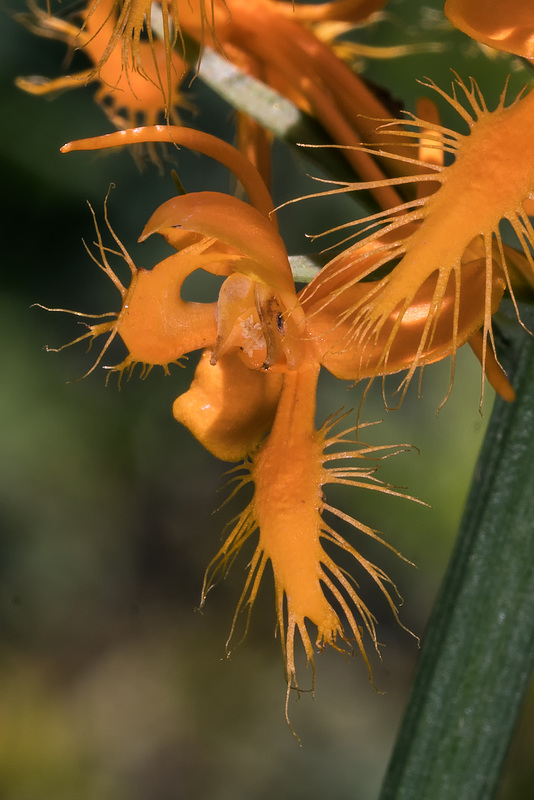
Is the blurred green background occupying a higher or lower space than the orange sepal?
lower

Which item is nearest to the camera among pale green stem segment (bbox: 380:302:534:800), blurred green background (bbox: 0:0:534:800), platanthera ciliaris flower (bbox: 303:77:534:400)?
platanthera ciliaris flower (bbox: 303:77:534:400)

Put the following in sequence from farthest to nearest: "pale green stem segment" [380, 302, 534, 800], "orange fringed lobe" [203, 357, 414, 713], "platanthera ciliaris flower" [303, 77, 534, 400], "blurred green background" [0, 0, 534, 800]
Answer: "blurred green background" [0, 0, 534, 800]
"pale green stem segment" [380, 302, 534, 800]
"orange fringed lobe" [203, 357, 414, 713]
"platanthera ciliaris flower" [303, 77, 534, 400]

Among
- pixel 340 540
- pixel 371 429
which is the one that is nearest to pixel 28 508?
pixel 371 429

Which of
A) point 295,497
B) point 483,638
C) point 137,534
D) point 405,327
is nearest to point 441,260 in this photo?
point 405,327

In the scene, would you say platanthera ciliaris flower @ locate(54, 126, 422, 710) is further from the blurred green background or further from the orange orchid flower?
the blurred green background

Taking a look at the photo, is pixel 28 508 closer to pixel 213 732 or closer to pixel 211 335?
pixel 213 732

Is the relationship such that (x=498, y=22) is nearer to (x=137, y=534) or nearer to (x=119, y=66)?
(x=119, y=66)

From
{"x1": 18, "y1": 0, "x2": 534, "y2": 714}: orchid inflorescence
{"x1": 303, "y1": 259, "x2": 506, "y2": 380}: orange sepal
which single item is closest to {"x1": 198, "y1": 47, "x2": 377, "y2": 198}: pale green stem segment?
{"x1": 18, "y1": 0, "x2": 534, "y2": 714}: orchid inflorescence

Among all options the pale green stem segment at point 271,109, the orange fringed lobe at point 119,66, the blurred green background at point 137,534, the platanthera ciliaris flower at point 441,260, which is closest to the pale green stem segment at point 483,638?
the platanthera ciliaris flower at point 441,260
